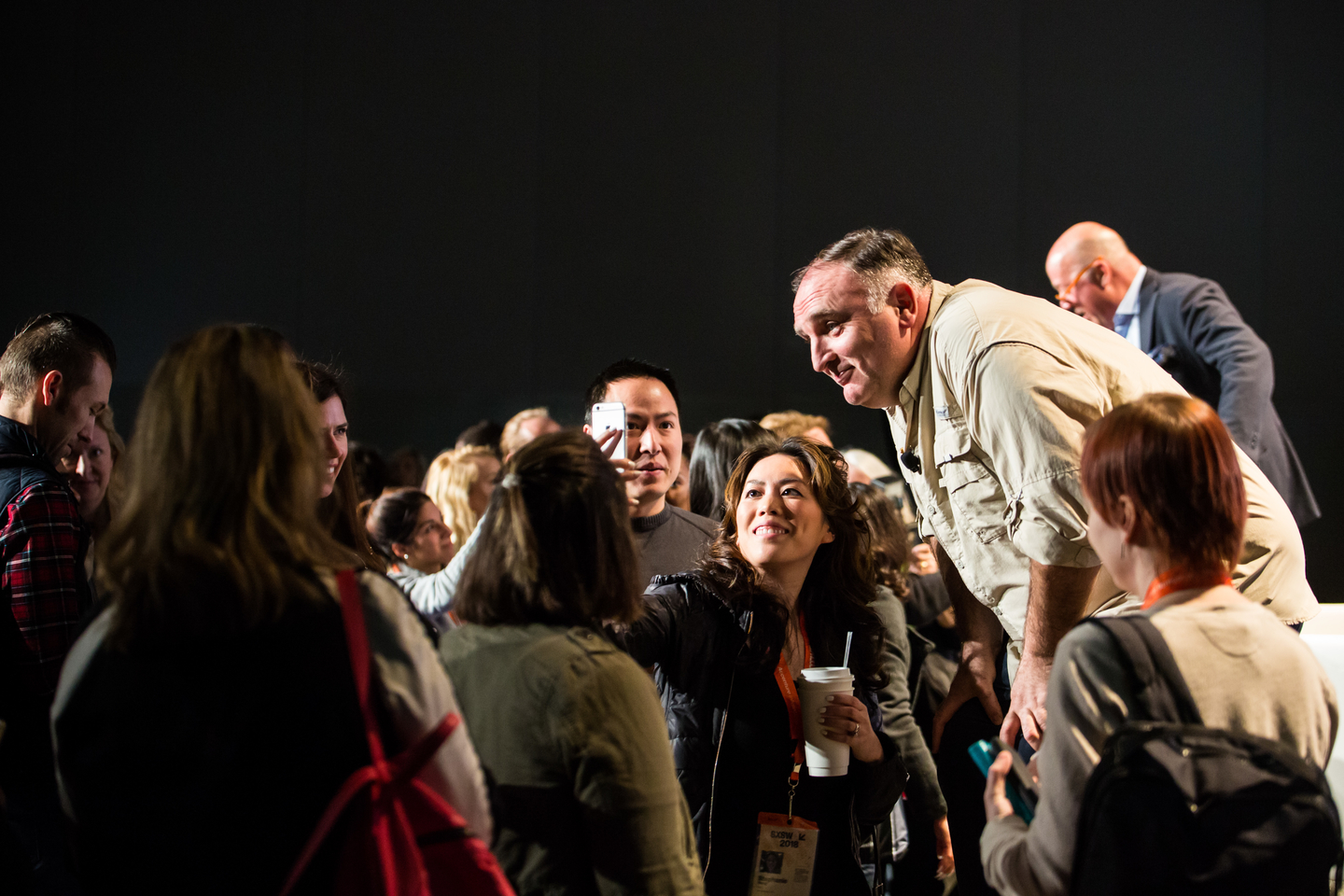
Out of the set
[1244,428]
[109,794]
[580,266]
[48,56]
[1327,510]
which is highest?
[48,56]

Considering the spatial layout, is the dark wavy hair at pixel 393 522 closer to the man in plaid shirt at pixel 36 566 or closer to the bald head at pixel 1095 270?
the man in plaid shirt at pixel 36 566

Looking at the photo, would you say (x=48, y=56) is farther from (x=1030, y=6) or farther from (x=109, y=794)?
(x=109, y=794)

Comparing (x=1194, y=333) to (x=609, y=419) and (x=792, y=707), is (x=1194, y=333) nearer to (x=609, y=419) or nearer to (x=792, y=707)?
(x=609, y=419)

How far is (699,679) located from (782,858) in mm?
360

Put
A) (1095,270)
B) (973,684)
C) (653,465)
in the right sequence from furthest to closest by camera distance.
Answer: (1095,270), (653,465), (973,684)

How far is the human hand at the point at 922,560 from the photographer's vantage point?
3834 millimetres

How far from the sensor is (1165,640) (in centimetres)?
116

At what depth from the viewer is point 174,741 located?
1.06 metres

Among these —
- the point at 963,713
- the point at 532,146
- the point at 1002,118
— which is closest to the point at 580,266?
the point at 532,146

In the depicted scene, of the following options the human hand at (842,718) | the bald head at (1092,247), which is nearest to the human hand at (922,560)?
the bald head at (1092,247)

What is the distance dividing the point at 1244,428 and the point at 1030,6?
3.39m

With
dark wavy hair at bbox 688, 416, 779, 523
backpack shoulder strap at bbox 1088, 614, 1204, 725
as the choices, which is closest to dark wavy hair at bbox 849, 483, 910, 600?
dark wavy hair at bbox 688, 416, 779, 523

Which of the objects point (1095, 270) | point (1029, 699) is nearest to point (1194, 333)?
point (1095, 270)

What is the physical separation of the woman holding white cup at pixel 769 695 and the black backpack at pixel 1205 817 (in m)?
0.74
